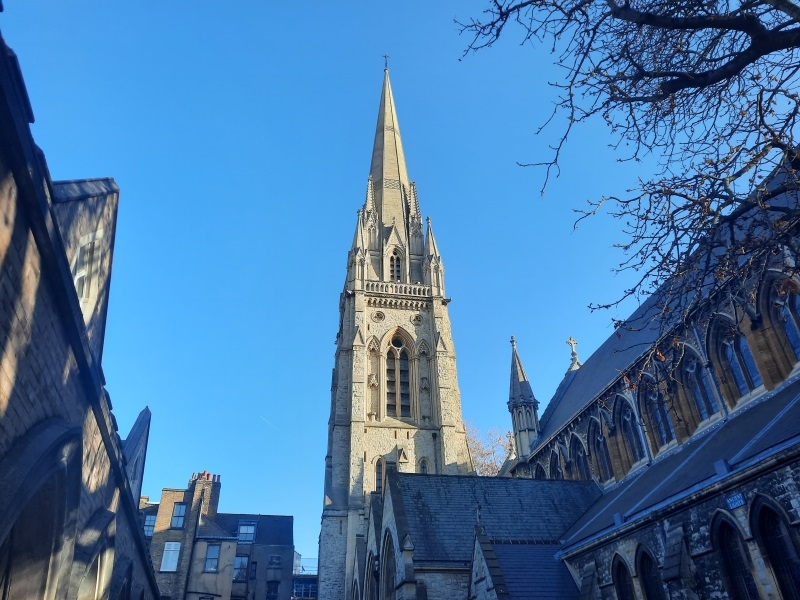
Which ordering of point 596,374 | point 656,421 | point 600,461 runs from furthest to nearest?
point 596,374
point 600,461
point 656,421

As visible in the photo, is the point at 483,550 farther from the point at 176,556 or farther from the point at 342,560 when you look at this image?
the point at 176,556

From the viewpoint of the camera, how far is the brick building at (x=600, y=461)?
10.9 metres

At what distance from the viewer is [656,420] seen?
20156 millimetres

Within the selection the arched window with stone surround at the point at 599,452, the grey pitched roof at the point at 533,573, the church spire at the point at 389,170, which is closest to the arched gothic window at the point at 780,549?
the grey pitched roof at the point at 533,573

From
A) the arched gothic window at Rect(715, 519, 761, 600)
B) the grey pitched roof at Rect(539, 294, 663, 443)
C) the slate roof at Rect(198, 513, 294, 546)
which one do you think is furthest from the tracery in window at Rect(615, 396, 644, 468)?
the slate roof at Rect(198, 513, 294, 546)

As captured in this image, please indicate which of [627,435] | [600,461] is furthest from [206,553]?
[627,435]

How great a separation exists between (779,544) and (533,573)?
7446 mm

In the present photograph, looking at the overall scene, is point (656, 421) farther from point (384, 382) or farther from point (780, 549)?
point (384, 382)

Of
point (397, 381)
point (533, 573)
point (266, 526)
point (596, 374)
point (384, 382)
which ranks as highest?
point (397, 381)

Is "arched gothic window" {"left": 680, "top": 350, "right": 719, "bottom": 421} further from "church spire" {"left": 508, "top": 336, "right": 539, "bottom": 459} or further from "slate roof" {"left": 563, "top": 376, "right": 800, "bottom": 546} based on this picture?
"church spire" {"left": 508, "top": 336, "right": 539, "bottom": 459}

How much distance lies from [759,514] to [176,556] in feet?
99.0

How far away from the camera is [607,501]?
20.2 m

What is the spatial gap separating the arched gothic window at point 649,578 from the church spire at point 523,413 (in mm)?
17352

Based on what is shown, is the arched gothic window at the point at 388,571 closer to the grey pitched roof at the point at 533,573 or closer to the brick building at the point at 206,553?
the grey pitched roof at the point at 533,573
